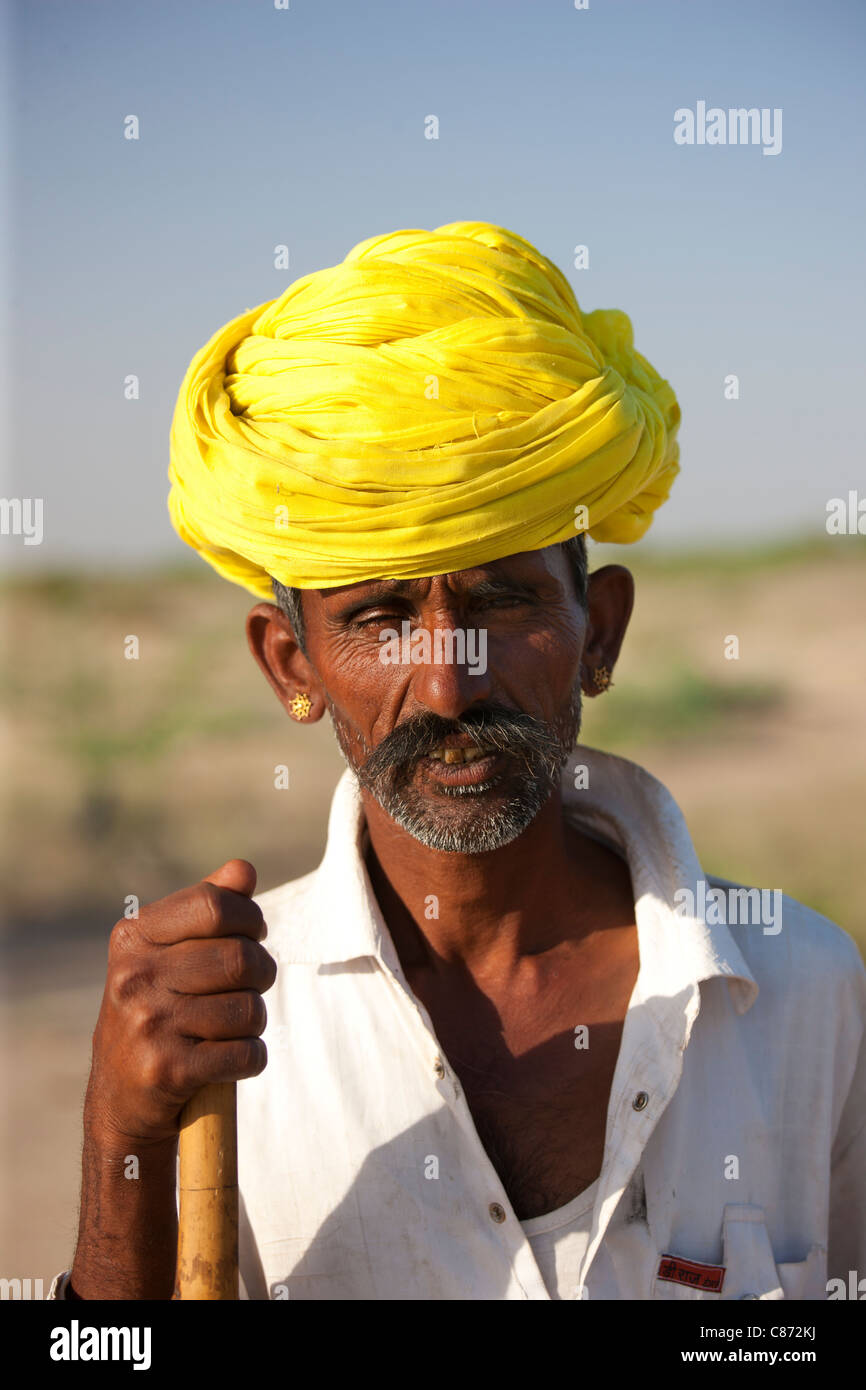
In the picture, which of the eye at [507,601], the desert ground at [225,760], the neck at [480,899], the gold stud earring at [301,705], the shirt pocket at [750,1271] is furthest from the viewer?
the desert ground at [225,760]

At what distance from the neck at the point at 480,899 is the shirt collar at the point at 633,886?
0.30 feet

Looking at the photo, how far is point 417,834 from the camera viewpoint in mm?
2520

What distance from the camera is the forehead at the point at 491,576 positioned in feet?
8.11

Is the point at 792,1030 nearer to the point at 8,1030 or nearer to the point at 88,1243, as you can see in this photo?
the point at 88,1243

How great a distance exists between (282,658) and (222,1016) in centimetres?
101

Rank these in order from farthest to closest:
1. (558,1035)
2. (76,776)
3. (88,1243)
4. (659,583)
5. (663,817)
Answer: (659,583), (76,776), (663,817), (558,1035), (88,1243)

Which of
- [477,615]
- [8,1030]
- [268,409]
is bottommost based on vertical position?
[8,1030]

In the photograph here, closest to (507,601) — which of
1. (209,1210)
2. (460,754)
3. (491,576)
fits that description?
(491,576)

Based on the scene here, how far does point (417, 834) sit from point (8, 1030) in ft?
24.1

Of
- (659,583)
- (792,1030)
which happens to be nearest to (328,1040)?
(792,1030)

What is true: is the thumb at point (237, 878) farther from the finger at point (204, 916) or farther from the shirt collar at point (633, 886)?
the shirt collar at point (633, 886)

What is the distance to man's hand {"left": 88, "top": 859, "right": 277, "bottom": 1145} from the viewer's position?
1973 mm

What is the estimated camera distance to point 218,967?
1977 millimetres

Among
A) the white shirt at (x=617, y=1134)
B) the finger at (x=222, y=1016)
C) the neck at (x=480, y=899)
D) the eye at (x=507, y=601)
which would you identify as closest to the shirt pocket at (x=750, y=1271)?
the white shirt at (x=617, y=1134)
